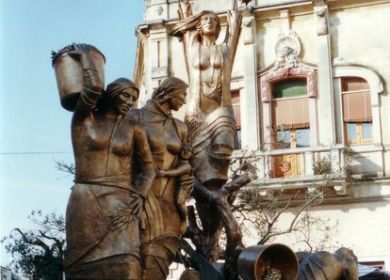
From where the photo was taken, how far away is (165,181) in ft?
24.8

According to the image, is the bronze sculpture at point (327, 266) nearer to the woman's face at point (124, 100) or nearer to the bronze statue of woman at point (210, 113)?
the bronze statue of woman at point (210, 113)

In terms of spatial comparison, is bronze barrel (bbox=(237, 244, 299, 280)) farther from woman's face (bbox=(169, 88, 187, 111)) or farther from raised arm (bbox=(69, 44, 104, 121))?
raised arm (bbox=(69, 44, 104, 121))

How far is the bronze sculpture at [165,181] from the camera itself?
23.6 ft

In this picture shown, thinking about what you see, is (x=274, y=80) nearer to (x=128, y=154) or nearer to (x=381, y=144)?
(x=381, y=144)

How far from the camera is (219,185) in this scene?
29.8 feet

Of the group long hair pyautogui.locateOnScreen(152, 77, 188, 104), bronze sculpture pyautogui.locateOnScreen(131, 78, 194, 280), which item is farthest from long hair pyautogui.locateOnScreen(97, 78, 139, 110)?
long hair pyautogui.locateOnScreen(152, 77, 188, 104)

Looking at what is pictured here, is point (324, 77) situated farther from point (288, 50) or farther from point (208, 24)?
point (208, 24)

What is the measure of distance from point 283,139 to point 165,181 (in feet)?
73.8

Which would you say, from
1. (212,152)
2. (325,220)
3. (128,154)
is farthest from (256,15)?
(128,154)

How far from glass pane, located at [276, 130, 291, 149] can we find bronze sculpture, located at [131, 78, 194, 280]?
21.5 metres

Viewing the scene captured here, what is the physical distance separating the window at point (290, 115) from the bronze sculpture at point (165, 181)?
2152 cm

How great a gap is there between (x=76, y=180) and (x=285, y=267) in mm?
2094

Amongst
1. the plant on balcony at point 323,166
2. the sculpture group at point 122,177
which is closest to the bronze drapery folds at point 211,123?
the sculpture group at point 122,177

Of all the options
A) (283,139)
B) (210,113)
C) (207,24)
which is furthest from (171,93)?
(283,139)
